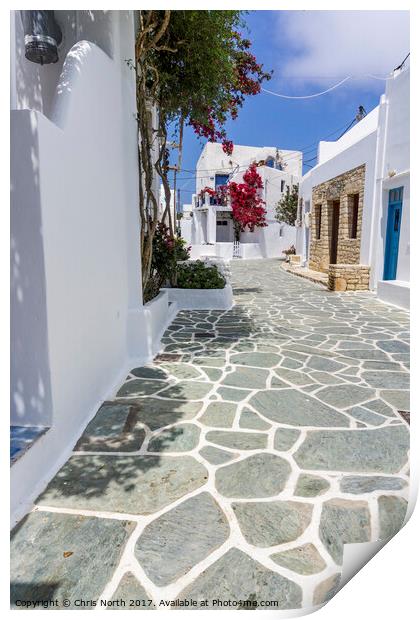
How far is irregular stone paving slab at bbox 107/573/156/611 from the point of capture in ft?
6.23

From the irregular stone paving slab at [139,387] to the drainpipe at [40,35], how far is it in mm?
3700

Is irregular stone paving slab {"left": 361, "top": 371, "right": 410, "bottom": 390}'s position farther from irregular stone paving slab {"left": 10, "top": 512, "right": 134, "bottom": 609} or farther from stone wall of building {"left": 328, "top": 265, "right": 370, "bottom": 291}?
stone wall of building {"left": 328, "top": 265, "right": 370, "bottom": 291}

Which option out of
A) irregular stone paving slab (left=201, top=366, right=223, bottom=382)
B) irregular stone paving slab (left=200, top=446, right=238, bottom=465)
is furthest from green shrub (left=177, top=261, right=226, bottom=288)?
irregular stone paving slab (left=200, top=446, right=238, bottom=465)

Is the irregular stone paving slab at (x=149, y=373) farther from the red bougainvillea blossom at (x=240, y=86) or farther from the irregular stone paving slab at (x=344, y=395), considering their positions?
the red bougainvillea blossom at (x=240, y=86)

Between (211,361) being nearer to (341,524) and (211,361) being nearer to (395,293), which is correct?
(341,524)

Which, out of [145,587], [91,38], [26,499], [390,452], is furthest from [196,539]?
[91,38]

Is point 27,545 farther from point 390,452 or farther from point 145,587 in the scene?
point 390,452

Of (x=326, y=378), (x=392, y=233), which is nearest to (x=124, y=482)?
(x=326, y=378)

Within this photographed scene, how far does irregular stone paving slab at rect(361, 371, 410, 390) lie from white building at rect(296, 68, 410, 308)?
4565 mm

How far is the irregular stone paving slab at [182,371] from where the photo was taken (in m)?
4.73

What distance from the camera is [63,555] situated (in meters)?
2.11

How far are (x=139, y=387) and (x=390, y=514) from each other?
2.75 metres

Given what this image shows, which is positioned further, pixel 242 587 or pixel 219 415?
pixel 219 415

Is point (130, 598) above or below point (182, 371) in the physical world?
below
